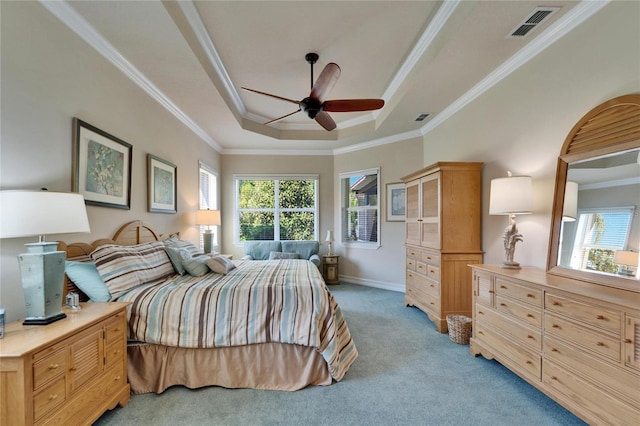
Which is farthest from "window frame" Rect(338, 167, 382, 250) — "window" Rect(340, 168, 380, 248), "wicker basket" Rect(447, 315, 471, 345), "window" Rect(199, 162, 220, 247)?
"window" Rect(199, 162, 220, 247)

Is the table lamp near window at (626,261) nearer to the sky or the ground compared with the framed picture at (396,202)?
nearer to the ground

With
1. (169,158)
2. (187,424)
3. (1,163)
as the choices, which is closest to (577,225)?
(187,424)

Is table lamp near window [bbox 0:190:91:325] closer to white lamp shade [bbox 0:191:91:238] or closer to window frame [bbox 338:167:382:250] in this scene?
white lamp shade [bbox 0:191:91:238]

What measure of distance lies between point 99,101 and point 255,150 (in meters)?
3.41

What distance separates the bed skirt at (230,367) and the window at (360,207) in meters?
3.34

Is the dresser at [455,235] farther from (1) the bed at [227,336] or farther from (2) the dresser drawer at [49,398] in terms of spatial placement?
(2) the dresser drawer at [49,398]

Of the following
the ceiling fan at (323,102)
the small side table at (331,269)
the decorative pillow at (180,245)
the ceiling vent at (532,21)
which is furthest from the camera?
the small side table at (331,269)

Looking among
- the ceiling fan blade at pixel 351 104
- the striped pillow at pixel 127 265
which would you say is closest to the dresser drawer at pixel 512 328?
the ceiling fan blade at pixel 351 104

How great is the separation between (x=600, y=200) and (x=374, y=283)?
3772 millimetres

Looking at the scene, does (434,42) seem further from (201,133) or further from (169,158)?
(201,133)

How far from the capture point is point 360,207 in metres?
5.58

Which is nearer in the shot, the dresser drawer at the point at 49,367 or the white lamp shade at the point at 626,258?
the dresser drawer at the point at 49,367

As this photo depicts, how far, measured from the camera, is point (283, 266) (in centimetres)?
318

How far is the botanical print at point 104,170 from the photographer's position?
2.29 m
